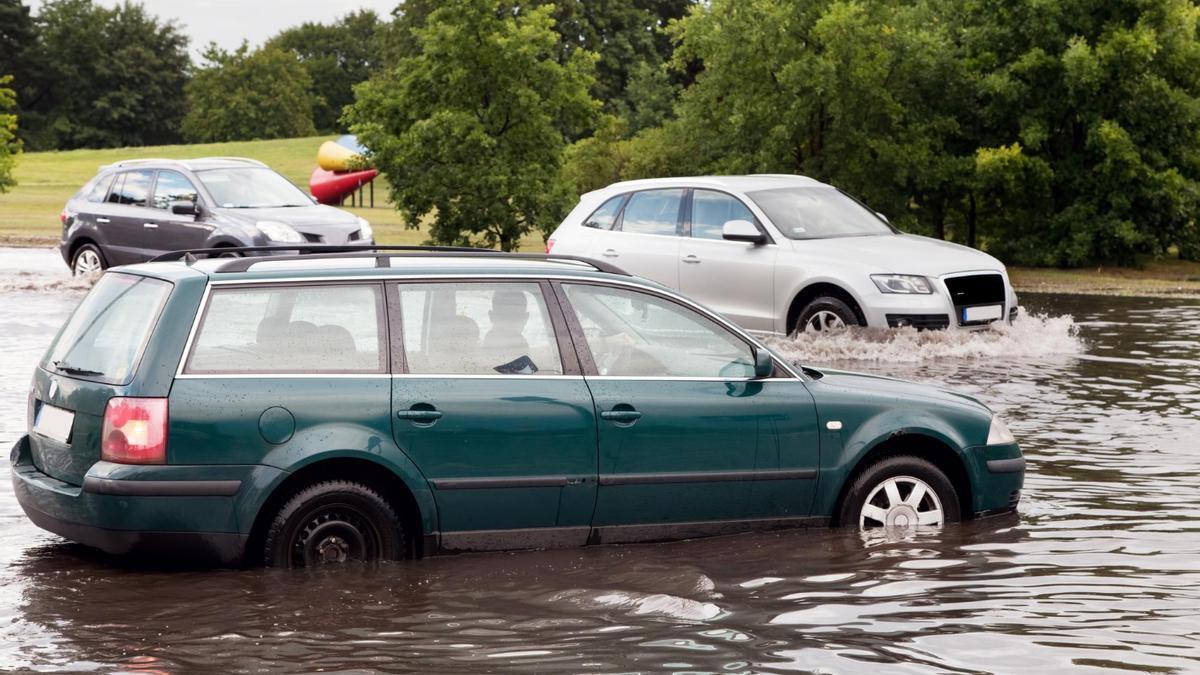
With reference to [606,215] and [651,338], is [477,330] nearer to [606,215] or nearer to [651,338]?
[651,338]

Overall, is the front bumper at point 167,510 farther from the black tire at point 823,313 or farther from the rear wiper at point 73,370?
the black tire at point 823,313

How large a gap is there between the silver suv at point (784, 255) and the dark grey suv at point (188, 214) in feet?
16.3

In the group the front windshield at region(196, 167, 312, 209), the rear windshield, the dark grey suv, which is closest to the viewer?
the rear windshield

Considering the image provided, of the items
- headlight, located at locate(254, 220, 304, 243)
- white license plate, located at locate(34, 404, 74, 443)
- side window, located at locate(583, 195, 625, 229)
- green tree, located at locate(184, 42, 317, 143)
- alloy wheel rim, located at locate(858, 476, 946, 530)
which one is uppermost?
green tree, located at locate(184, 42, 317, 143)

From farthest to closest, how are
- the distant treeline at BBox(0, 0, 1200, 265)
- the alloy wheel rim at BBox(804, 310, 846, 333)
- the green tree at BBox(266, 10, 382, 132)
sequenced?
the green tree at BBox(266, 10, 382, 132), the distant treeline at BBox(0, 0, 1200, 265), the alloy wheel rim at BBox(804, 310, 846, 333)

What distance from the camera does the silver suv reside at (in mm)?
15516

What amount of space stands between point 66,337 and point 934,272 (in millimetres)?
9769

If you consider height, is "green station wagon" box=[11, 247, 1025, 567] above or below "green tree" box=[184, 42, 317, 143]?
below

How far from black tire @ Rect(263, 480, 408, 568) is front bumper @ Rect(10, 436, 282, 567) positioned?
16cm

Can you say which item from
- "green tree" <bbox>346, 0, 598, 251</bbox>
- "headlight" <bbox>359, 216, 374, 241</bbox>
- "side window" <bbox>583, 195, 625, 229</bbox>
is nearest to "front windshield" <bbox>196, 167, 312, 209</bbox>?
"headlight" <bbox>359, 216, 374, 241</bbox>

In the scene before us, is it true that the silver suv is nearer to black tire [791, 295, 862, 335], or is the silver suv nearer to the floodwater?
black tire [791, 295, 862, 335]

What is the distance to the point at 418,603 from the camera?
22.3 feet

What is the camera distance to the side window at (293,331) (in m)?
7.02

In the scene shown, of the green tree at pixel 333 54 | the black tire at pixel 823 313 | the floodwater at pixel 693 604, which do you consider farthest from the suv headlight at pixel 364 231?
the green tree at pixel 333 54
